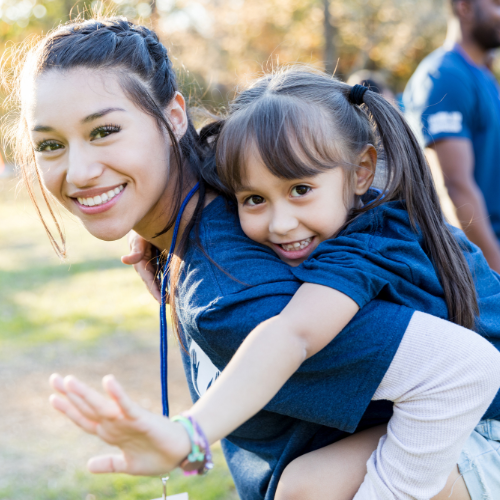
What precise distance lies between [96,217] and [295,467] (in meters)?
0.99

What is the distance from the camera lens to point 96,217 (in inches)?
76.0

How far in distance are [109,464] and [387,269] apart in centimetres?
82

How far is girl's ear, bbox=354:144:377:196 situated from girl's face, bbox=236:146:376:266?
0.08 m

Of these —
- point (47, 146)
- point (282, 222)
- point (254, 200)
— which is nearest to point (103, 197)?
point (47, 146)

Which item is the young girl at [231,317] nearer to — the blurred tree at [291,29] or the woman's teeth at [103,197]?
the woman's teeth at [103,197]

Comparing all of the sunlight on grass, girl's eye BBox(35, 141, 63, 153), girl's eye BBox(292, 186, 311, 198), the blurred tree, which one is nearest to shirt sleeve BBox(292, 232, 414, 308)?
girl's eye BBox(292, 186, 311, 198)

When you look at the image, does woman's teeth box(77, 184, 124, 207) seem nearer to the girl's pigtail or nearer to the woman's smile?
the woman's smile

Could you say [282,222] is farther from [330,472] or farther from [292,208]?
[330,472]

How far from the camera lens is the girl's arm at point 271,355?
122 cm

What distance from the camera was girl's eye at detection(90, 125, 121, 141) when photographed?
180 cm

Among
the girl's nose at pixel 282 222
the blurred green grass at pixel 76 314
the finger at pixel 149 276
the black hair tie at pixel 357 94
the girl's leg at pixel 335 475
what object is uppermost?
the black hair tie at pixel 357 94

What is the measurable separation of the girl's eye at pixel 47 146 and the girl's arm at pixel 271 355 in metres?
0.94

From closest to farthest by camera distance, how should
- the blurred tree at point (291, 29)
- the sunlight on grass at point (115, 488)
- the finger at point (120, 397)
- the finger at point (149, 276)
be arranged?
the finger at point (120, 397), the finger at point (149, 276), the sunlight on grass at point (115, 488), the blurred tree at point (291, 29)

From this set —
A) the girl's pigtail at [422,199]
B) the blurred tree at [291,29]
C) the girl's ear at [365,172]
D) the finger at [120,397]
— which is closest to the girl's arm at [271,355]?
the finger at [120,397]
